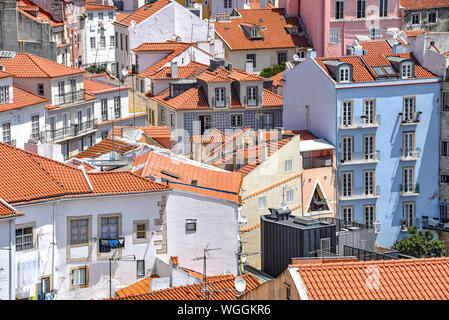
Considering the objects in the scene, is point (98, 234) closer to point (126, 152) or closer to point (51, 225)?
point (51, 225)

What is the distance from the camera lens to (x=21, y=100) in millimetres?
59094

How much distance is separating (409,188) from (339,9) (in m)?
28.9

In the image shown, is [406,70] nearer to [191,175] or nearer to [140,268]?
[191,175]

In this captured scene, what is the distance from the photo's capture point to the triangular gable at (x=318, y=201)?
176 feet

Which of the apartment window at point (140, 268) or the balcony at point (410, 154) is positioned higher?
the balcony at point (410, 154)

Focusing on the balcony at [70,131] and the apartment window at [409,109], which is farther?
the balcony at [70,131]

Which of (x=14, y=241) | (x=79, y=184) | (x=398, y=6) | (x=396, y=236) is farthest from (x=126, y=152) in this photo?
(x=398, y=6)

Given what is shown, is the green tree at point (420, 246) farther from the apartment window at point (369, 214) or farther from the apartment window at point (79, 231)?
the apartment window at point (79, 231)

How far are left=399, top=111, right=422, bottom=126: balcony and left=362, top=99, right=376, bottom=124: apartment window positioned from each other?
1.76m

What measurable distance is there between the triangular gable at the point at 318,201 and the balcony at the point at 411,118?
644 centimetres

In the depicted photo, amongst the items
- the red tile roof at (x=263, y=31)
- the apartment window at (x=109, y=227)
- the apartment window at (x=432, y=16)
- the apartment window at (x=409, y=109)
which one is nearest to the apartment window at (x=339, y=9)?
the red tile roof at (x=263, y=31)

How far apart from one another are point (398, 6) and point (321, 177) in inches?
1344

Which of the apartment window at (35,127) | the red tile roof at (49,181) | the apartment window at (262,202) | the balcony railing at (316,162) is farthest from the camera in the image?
the apartment window at (35,127)

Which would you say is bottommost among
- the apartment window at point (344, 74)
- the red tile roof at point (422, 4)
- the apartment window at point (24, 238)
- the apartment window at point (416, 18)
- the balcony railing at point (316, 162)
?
the apartment window at point (24, 238)
